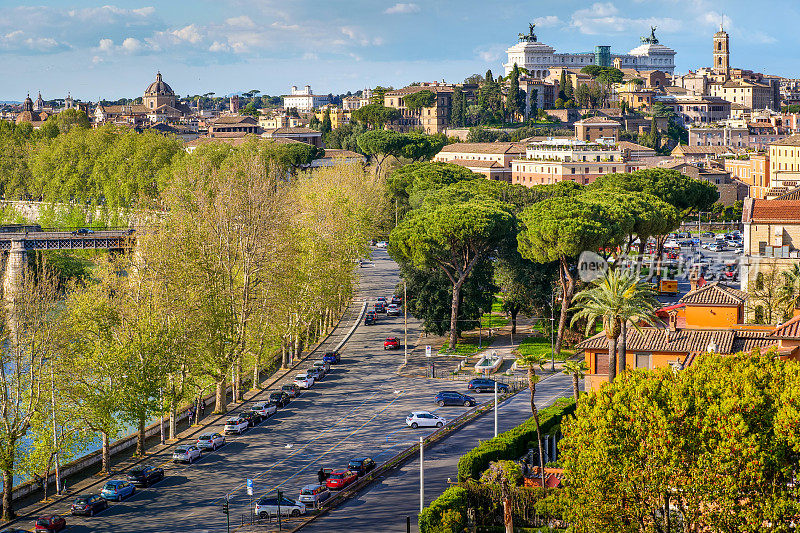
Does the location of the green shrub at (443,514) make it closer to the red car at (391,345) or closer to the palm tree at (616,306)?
the palm tree at (616,306)

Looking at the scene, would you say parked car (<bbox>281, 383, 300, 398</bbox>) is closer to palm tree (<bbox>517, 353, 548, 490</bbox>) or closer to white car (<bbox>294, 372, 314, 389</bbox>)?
white car (<bbox>294, 372, 314, 389</bbox>)

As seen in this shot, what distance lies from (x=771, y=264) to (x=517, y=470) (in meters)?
38.1

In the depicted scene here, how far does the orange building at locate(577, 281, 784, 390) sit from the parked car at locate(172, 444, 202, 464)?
21.6 m

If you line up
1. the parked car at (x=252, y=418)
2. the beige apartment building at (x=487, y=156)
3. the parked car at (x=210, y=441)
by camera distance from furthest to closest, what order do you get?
the beige apartment building at (x=487, y=156) → the parked car at (x=252, y=418) → the parked car at (x=210, y=441)

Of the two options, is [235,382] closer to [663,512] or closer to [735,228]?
[663,512]

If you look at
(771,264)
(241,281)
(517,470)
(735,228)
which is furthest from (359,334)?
(735,228)

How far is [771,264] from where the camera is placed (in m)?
77.7

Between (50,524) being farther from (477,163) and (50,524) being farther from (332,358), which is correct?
(477,163)

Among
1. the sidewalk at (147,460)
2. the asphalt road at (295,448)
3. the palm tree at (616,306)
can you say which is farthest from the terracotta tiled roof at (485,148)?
the palm tree at (616,306)

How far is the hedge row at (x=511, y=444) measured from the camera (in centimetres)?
4956

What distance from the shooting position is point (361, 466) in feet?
177

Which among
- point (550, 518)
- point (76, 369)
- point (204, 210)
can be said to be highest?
point (204, 210)

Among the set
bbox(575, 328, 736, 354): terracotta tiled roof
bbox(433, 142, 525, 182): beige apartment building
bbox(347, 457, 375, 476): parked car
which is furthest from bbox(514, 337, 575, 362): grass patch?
bbox(433, 142, 525, 182): beige apartment building

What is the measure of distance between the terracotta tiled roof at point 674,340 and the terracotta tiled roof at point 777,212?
23623 millimetres
